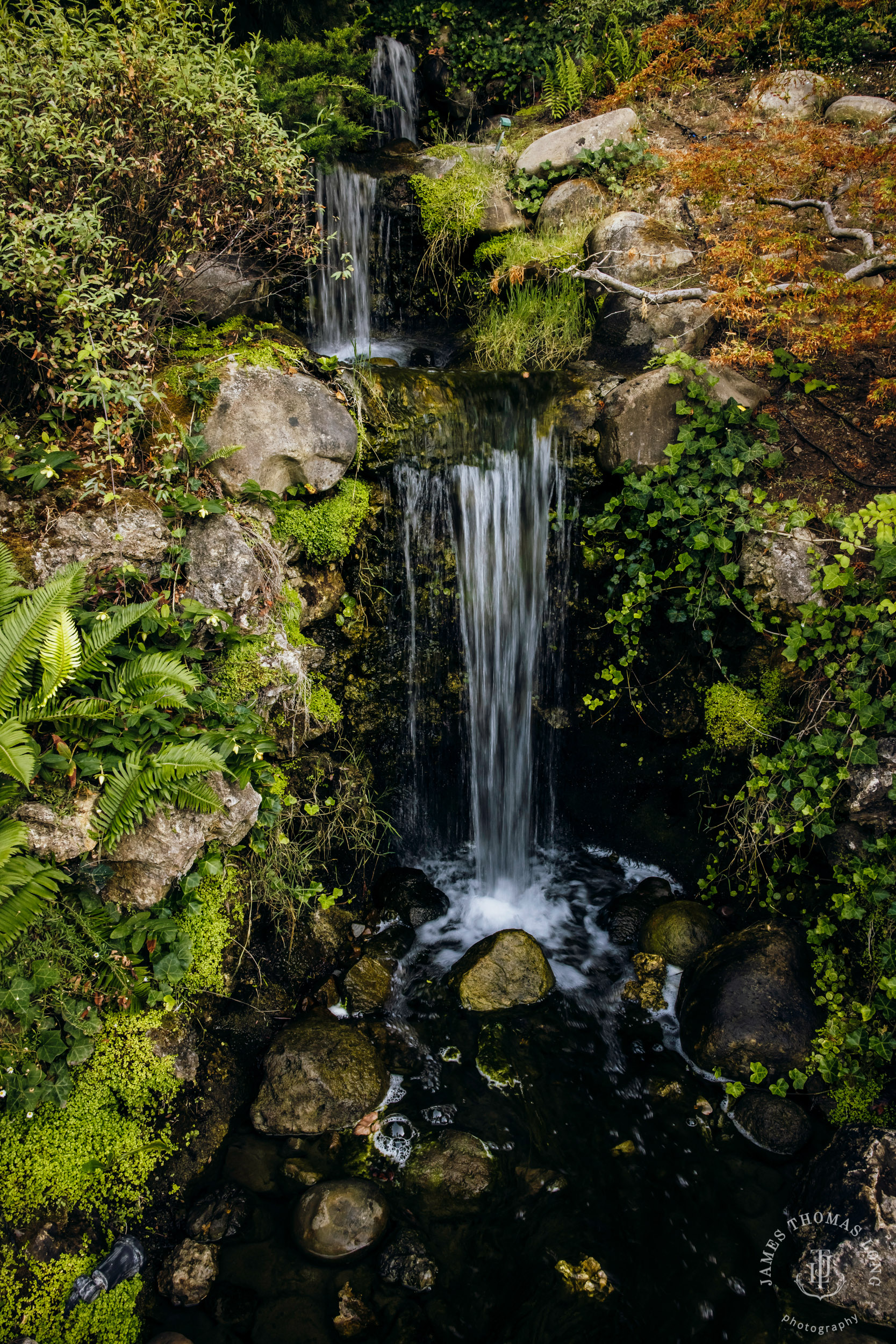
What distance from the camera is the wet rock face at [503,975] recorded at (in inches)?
204

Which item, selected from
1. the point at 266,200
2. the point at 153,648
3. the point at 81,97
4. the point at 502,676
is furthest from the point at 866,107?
the point at 153,648

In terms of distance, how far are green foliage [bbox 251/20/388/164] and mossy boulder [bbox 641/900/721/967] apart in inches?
274

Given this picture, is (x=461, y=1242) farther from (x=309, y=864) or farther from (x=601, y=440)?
(x=601, y=440)

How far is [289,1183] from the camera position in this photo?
13.3 ft

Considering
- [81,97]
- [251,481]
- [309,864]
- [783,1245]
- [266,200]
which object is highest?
[81,97]

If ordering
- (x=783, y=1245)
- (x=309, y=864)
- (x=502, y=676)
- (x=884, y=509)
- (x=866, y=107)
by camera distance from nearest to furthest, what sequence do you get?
(x=783, y=1245) → (x=884, y=509) → (x=309, y=864) → (x=502, y=676) → (x=866, y=107)

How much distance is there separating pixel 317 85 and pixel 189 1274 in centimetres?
864

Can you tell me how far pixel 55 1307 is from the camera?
11.0 ft

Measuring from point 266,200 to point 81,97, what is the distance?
4.30ft

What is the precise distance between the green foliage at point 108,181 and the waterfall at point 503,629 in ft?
8.32

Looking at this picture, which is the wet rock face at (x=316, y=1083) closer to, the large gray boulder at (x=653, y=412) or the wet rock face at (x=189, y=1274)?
the wet rock face at (x=189, y=1274)

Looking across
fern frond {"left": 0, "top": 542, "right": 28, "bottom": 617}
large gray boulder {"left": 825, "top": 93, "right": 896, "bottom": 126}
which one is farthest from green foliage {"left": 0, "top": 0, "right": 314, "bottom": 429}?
large gray boulder {"left": 825, "top": 93, "right": 896, "bottom": 126}

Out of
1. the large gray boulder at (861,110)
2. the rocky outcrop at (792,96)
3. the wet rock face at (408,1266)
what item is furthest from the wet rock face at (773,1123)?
the rocky outcrop at (792,96)

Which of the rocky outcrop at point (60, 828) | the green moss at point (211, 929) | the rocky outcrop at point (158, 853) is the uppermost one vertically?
the rocky outcrop at point (60, 828)
